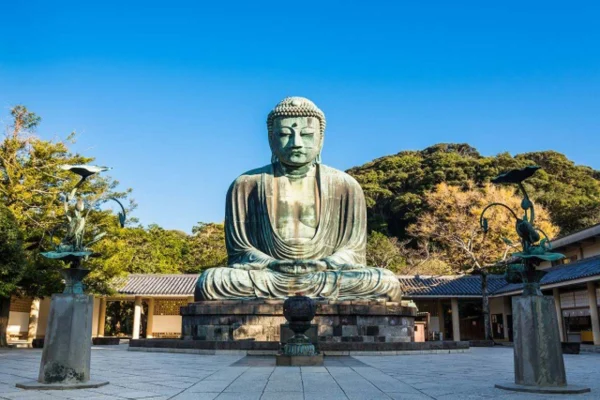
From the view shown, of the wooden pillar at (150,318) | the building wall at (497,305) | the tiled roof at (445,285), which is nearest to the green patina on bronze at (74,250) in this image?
the tiled roof at (445,285)

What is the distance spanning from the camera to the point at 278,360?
8.31 m

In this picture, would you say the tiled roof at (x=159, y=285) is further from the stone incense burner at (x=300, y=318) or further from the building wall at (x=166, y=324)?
the stone incense burner at (x=300, y=318)

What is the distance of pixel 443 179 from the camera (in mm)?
43031

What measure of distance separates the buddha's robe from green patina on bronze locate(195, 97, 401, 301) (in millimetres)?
27

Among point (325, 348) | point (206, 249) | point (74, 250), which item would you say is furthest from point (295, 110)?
point (206, 249)

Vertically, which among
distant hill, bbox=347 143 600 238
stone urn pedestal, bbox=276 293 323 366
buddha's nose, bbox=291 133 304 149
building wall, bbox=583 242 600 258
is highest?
distant hill, bbox=347 143 600 238

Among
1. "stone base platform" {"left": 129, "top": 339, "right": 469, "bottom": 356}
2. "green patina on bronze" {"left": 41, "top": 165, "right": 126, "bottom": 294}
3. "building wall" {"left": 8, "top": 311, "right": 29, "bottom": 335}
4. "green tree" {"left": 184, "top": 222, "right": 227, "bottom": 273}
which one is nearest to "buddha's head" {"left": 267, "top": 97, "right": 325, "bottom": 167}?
"stone base platform" {"left": 129, "top": 339, "right": 469, "bottom": 356}

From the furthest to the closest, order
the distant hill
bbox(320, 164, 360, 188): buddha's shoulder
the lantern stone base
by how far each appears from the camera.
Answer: the distant hill
bbox(320, 164, 360, 188): buddha's shoulder
the lantern stone base

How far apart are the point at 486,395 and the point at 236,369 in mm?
3615

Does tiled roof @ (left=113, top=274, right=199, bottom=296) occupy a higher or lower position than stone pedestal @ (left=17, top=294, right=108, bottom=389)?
higher

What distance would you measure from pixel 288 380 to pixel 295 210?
8722 mm

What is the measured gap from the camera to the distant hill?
38750 mm

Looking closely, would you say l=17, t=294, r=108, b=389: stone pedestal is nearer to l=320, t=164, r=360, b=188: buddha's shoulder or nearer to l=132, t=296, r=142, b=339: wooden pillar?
l=320, t=164, r=360, b=188: buddha's shoulder

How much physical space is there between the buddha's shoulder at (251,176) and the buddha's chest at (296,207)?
0.48 meters
